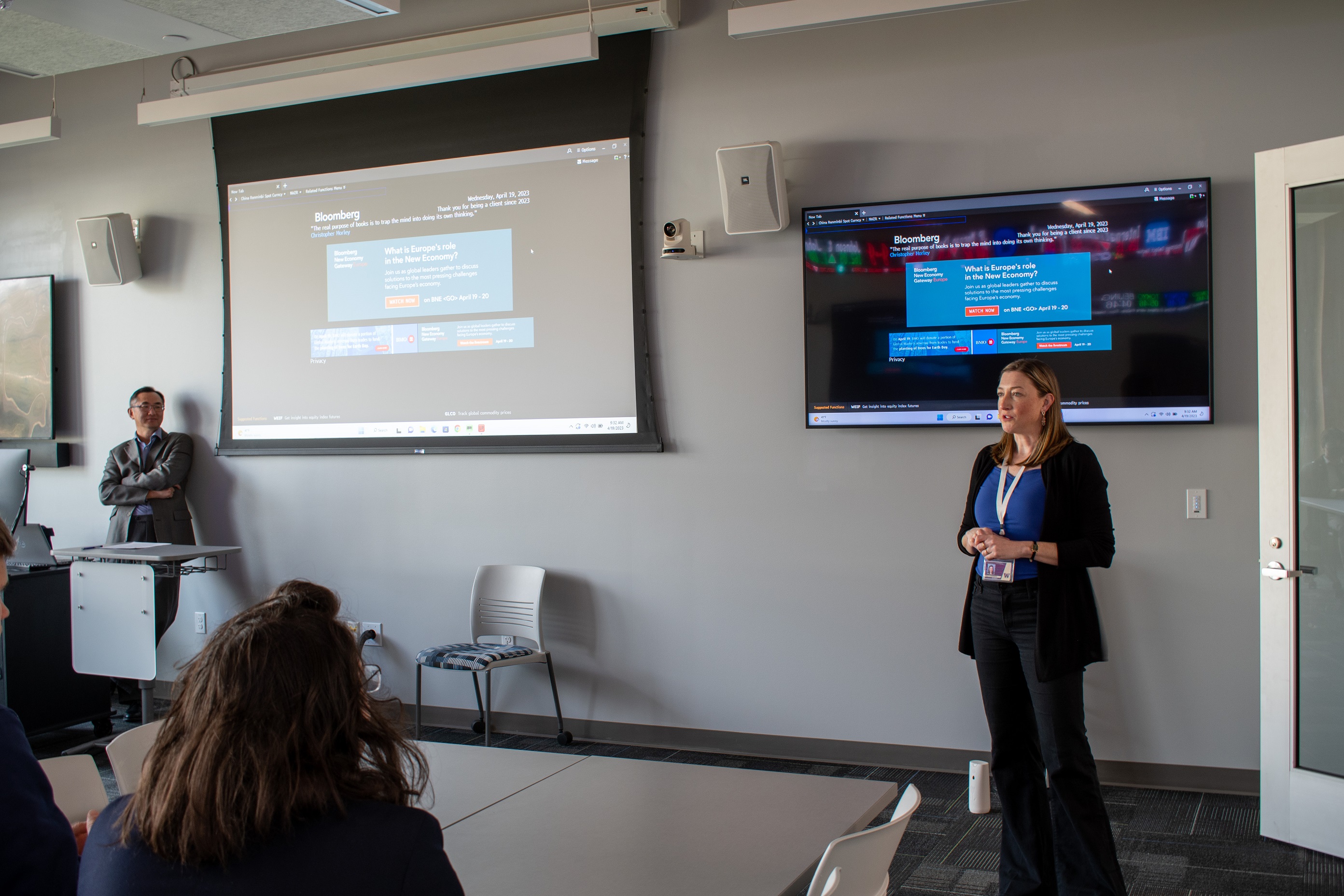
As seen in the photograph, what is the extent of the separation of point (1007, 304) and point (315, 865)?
3.29 meters

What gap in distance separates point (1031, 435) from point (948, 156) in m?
1.55

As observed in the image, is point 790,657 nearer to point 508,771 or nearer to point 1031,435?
point 1031,435

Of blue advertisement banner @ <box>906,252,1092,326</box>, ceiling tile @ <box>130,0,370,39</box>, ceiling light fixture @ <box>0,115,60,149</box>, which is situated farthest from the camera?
ceiling light fixture @ <box>0,115,60,149</box>

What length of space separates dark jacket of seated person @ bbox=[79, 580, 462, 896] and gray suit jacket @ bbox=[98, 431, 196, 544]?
4.25 meters

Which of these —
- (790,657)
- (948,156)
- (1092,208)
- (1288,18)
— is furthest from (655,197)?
(1288,18)

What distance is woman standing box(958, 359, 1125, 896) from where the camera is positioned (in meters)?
2.56

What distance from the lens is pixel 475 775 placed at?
6.66ft

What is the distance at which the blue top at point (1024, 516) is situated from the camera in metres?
2.65

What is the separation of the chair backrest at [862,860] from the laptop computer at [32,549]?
14.6ft

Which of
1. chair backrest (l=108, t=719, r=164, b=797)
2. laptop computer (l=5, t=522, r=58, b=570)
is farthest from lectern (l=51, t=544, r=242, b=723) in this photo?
chair backrest (l=108, t=719, r=164, b=797)

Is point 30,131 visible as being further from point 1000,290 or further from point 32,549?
point 1000,290

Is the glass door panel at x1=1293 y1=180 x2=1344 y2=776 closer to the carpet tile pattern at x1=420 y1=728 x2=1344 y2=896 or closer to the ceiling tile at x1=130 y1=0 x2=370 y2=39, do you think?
the carpet tile pattern at x1=420 y1=728 x2=1344 y2=896

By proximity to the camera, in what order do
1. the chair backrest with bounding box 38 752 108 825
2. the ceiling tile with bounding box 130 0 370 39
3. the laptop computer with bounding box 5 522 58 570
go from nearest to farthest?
the chair backrest with bounding box 38 752 108 825
the ceiling tile with bounding box 130 0 370 39
the laptop computer with bounding box 5 522 58 570

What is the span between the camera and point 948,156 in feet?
12.5
